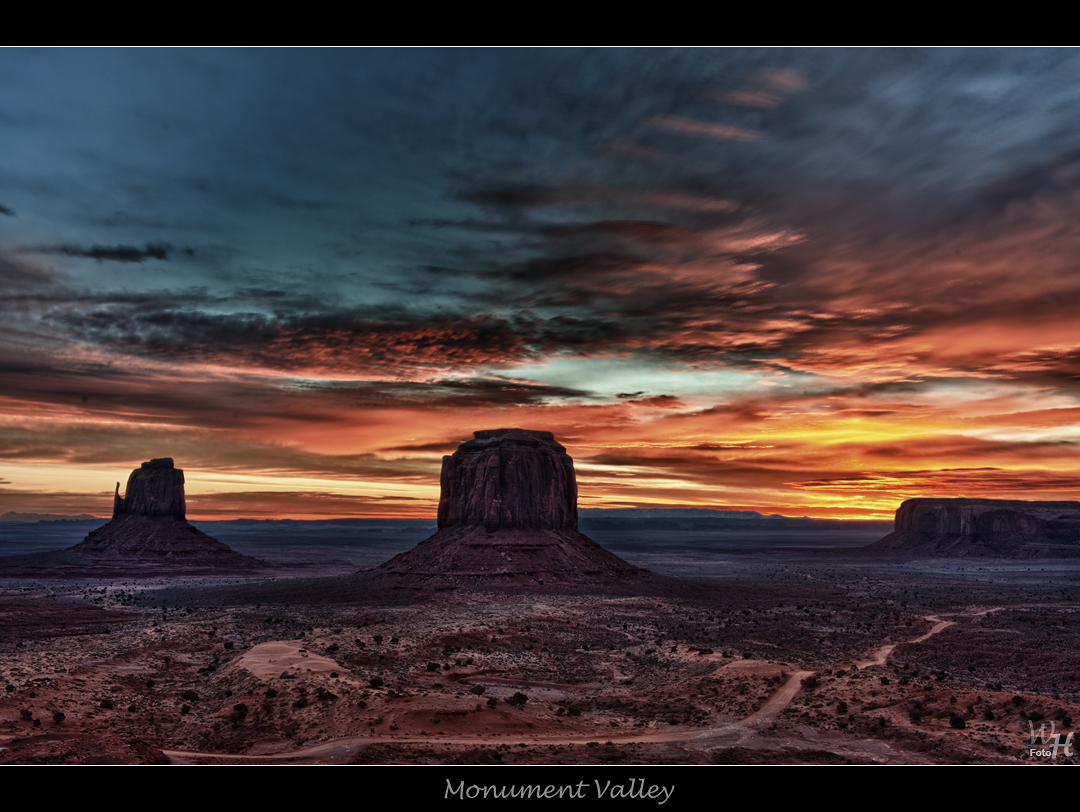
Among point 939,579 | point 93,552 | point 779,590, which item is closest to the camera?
point 779,590

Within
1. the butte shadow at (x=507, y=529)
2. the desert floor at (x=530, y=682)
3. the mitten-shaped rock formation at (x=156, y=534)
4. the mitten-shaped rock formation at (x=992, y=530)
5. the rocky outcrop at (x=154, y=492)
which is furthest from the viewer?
the mitten-shaped rock formation at (x=992, y=530)

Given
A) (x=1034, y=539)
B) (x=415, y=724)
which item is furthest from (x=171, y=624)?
(x=1034, y=539)

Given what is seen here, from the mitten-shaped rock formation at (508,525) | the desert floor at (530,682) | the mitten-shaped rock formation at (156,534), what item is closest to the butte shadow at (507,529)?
the mitten-shaped rock formation at (508,525)

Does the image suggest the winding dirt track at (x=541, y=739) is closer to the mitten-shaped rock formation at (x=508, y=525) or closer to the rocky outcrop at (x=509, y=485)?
the mitten-shaped rock formation at (x=508, y=525)

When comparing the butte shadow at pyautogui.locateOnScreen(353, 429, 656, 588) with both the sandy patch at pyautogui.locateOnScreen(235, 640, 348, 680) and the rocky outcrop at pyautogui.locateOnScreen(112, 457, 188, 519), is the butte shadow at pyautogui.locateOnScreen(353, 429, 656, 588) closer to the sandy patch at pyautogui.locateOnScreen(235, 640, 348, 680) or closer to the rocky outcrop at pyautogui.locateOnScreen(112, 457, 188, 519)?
the sandy patch at pyautogui.locateOnScreen(235, 640, 348, 680)

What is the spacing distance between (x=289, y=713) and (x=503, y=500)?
54.6 meters

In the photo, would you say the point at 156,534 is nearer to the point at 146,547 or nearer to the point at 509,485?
the point at 146,547

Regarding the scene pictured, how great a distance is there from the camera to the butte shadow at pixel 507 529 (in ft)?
214

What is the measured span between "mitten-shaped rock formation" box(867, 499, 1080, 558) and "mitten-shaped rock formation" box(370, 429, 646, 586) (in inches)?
3685

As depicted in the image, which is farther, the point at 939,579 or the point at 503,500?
the point at 939,579

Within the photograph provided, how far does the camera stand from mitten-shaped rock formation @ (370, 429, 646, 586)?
65.7 m

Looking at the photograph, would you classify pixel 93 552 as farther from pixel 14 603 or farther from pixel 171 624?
pixel 171 624

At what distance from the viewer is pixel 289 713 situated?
20.5 m
